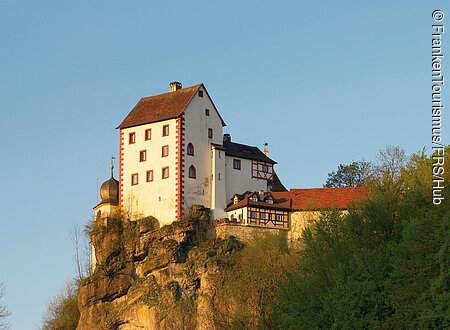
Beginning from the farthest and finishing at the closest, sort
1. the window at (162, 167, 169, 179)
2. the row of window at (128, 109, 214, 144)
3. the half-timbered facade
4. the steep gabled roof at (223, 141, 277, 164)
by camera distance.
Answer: the steep gabled roof at (223, 141, 277, 164)
the row of window at (128, 109, 214, 144)
the window at (162, 167, 169, 179)
the half-timbered facade

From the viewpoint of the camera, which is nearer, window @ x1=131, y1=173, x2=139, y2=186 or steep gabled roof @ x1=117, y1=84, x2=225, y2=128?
steep gabled roof @ x1=117, y1=84, x2=225, y2=128

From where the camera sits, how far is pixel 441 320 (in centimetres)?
5372

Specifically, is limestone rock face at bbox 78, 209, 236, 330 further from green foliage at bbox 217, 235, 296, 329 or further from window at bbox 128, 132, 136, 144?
window at bbox 128, 132, 136, 144

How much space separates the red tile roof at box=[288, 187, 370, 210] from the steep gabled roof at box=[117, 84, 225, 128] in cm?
817

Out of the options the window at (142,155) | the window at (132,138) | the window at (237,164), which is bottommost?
the window at (237,164)

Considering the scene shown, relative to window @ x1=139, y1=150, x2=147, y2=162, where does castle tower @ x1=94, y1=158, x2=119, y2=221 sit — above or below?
below

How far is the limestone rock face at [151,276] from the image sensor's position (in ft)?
278

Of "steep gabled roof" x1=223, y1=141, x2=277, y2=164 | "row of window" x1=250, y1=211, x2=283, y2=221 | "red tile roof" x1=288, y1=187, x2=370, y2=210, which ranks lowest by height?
"row of window" x1=250, y1=211, x2=283, y2=221

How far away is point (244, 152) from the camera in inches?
3661

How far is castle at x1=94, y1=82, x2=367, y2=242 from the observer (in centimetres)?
8800

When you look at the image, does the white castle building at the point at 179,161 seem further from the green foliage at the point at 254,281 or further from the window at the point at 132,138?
the green foliage at the point at 254,281

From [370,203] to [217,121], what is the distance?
3004 centimetres

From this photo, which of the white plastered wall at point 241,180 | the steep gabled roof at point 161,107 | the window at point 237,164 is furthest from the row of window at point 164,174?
the window at point 237,164

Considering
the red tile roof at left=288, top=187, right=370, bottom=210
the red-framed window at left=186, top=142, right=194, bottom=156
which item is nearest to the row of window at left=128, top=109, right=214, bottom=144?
the red-framed window at left=186, top=142, right=194, bottom=156
